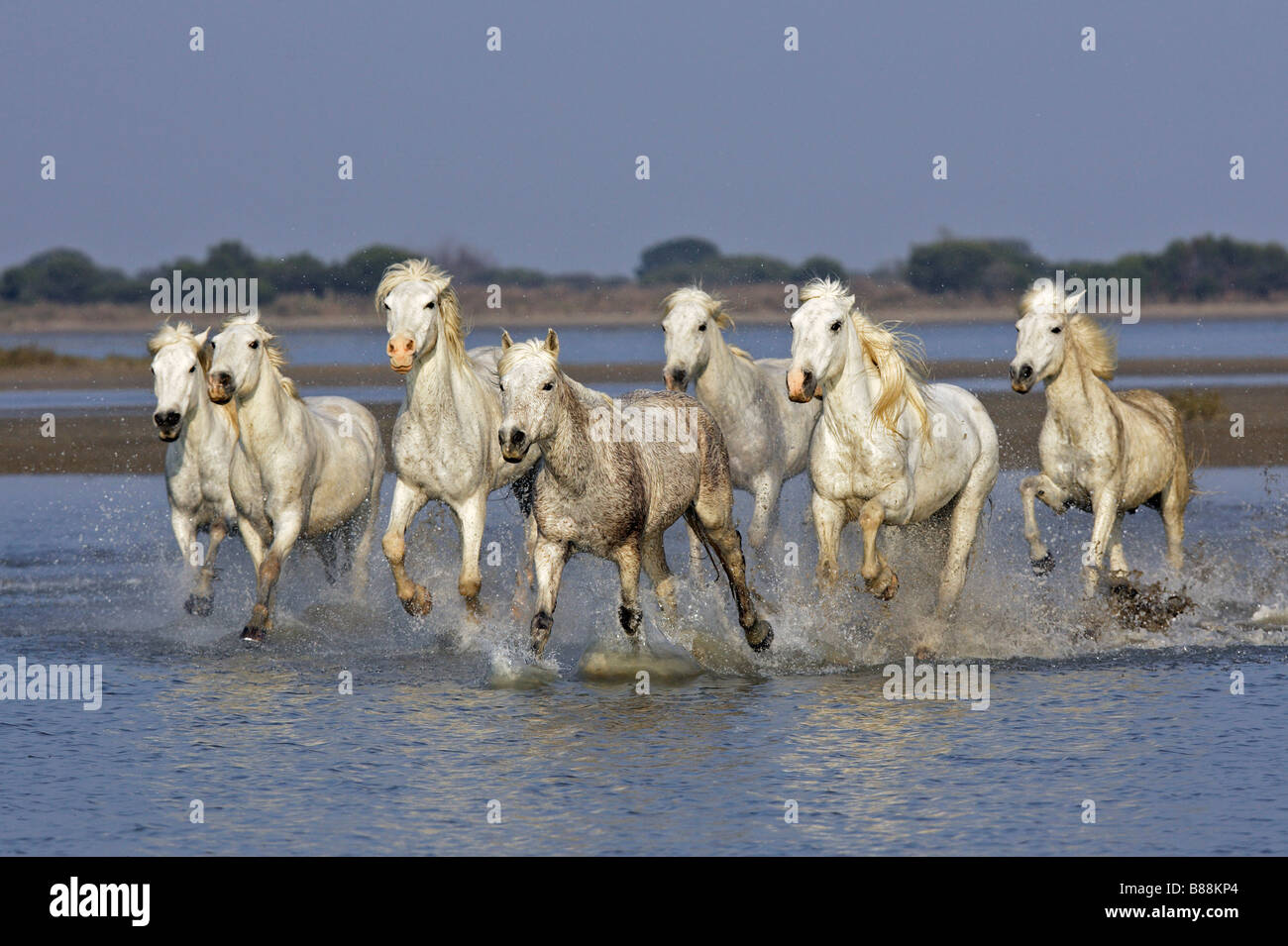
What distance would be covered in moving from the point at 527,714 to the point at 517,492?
2.37m

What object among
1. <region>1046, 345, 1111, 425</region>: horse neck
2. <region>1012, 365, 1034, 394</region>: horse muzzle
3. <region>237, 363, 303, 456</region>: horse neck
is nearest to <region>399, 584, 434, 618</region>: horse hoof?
<region>237, 363, 303, 456</region>: horse neck

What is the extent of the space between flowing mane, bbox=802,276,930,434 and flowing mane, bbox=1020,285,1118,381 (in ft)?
4.91

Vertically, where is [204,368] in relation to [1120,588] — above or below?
above

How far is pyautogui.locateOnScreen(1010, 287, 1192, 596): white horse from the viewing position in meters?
11.0

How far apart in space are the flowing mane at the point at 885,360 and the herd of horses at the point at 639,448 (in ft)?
0.04

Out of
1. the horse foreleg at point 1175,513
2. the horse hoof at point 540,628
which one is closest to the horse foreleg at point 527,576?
the horse hoof at point 540,628

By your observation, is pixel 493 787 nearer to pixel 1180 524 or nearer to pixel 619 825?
pixel 619 825

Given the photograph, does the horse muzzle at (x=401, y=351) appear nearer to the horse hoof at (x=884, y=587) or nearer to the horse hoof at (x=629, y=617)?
the horse hoof at (x=629, y=617)

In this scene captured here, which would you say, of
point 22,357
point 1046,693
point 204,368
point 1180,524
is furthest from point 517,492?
point 22,357

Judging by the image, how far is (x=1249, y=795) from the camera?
24.0 ft

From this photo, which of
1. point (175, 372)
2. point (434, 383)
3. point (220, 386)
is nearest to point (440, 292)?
point (434, 383)

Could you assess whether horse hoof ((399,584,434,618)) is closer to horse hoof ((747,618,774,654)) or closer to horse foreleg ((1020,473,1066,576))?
horse hoof ((747,618,774,654))

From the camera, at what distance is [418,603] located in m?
10.2
